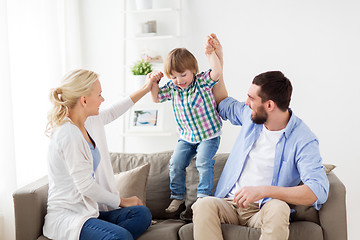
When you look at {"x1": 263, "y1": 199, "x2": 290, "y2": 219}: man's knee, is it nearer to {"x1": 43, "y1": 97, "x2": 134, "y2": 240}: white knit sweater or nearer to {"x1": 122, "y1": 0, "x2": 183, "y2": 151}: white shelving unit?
{"x1": 43, "y1": 97, "x2": 134, "y2": 240}: white knit sweater

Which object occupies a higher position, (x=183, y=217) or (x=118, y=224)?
(x=118, y=224)

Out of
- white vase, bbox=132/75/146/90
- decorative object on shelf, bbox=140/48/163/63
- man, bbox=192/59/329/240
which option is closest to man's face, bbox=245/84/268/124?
man, bbox=192/59/329/240

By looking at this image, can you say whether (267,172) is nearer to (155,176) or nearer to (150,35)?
(155,176)

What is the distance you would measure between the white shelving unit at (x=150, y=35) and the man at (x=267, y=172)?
1.47 metres

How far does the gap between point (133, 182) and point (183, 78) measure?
704mm

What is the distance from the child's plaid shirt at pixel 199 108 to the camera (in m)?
2.74

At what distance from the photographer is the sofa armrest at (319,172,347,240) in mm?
2389

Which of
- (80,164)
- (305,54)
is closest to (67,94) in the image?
(80,164)

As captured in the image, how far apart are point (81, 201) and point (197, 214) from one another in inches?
23.3

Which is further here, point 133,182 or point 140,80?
point 140,80

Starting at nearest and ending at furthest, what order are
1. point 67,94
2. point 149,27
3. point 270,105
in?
point 67,94
point 270,105
point 149,27

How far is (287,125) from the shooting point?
8.02 feet

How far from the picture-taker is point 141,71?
12.3 feet

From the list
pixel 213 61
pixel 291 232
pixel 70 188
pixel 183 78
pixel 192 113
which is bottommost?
pixel 291 232
